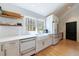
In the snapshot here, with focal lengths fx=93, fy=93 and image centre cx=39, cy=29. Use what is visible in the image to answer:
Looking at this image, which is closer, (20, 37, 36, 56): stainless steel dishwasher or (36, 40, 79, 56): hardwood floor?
(20, 37, 36, 56): stainless steel dishwasher

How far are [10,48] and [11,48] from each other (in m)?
0.04

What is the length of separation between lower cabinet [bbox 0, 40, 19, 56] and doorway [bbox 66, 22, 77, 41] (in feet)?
20.8

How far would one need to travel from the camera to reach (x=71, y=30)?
8.20 metres

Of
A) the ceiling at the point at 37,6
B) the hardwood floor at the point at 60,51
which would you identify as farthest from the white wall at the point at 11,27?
the hardwood floor at the point at 60,51

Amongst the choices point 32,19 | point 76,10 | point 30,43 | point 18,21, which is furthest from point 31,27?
point 76,10

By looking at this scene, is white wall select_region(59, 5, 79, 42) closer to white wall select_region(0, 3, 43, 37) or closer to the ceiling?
the ceiling

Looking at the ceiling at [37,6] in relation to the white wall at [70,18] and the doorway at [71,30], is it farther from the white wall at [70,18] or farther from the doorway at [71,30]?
the doorway at [71,30]

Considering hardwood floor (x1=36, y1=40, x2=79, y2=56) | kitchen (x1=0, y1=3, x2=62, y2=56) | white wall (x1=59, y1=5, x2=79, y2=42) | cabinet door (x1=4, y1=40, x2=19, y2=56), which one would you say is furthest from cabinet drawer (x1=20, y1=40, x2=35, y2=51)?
white wall (x1=59, y1=5, x2=79, y2=42)

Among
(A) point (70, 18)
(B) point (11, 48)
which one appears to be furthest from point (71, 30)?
A: (B) point (11, 48)

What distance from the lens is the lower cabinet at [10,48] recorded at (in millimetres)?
2121

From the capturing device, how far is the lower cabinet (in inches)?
83.5

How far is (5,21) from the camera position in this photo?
3057mm

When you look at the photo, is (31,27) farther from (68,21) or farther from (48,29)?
(68,21)

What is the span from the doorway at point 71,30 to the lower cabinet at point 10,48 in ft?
Result: 20.8
